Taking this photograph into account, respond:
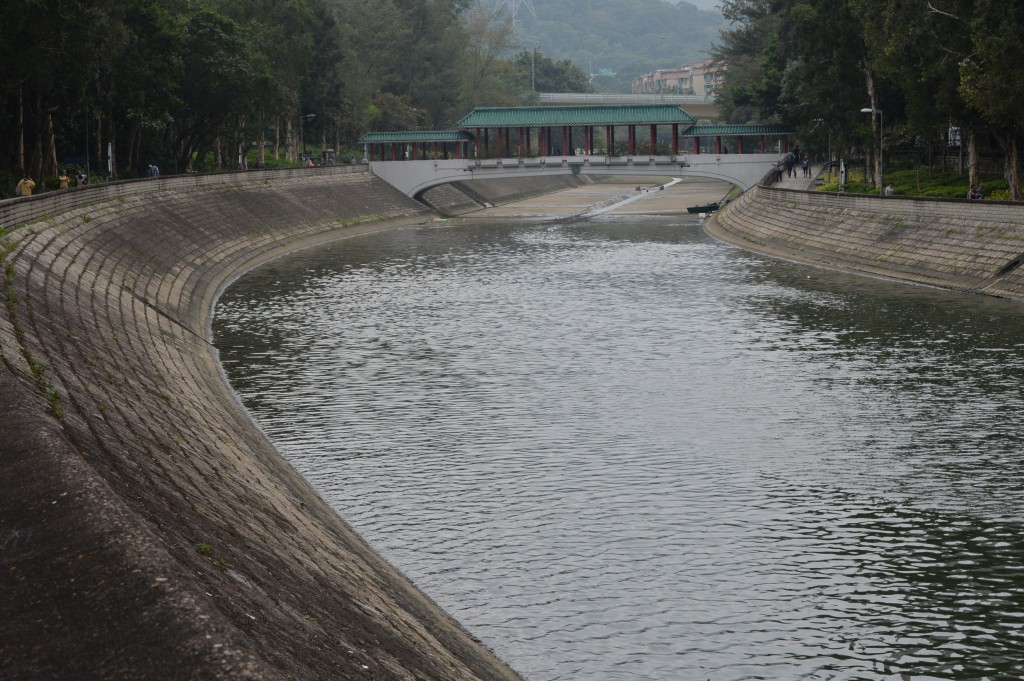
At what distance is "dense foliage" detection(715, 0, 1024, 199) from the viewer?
62125mm

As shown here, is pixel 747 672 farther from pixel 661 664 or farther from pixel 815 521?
pixel 815 521

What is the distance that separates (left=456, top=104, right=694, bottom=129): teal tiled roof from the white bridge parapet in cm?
423

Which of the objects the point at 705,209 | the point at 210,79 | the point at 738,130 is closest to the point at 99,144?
the point at 210,79

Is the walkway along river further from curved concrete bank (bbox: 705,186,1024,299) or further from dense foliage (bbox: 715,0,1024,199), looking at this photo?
dense foliage (bbox: 715,0,1024,199)

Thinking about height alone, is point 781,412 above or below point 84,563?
below

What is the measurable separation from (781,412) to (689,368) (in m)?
7.49

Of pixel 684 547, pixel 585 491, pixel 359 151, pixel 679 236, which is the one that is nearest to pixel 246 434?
pixel 585 491

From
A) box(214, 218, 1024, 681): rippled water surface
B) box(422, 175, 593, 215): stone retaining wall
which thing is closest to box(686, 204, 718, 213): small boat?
box(422, 175, 593, 215): stone retaining wall

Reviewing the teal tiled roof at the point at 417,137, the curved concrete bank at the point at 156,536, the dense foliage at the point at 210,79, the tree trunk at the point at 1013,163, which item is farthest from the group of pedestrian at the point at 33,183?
the teal tiled roof at the point at 417,137

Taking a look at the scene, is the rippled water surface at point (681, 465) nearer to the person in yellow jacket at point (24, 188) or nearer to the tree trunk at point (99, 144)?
the person in yellow jacket at point (24, 188)

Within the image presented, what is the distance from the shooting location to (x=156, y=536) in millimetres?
16438

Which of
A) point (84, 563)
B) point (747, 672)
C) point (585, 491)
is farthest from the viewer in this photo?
point (585, 491)

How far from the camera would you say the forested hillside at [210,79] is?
6500 cm

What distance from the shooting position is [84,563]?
1526 centimetres
